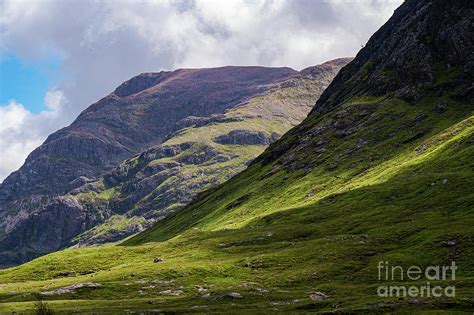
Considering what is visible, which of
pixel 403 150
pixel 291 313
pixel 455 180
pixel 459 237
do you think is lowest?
pixel 291 313

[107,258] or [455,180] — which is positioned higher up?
[455,180]

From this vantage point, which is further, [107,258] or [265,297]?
[107,258]

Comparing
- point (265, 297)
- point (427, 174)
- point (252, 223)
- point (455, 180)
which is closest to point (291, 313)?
point (265, 297)

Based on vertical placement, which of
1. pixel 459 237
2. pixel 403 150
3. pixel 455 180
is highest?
pixel 403 150

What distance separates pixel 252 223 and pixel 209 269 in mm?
64060

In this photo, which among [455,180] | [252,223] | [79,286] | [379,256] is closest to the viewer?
[379,256]

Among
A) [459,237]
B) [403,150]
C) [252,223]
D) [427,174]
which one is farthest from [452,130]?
[459,237]

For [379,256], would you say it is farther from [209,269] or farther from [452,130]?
[452,130]

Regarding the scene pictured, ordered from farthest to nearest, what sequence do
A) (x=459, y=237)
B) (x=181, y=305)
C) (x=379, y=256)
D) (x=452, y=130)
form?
(x=452, y=130) → (x=379, y=256) → (x=459, y=237) → (x=181, y=305)

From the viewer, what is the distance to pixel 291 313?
219 ft

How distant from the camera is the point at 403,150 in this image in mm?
198625

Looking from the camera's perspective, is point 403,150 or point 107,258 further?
point 403,150

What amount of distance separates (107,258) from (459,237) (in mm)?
102431

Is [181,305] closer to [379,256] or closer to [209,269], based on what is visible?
[209,269]
